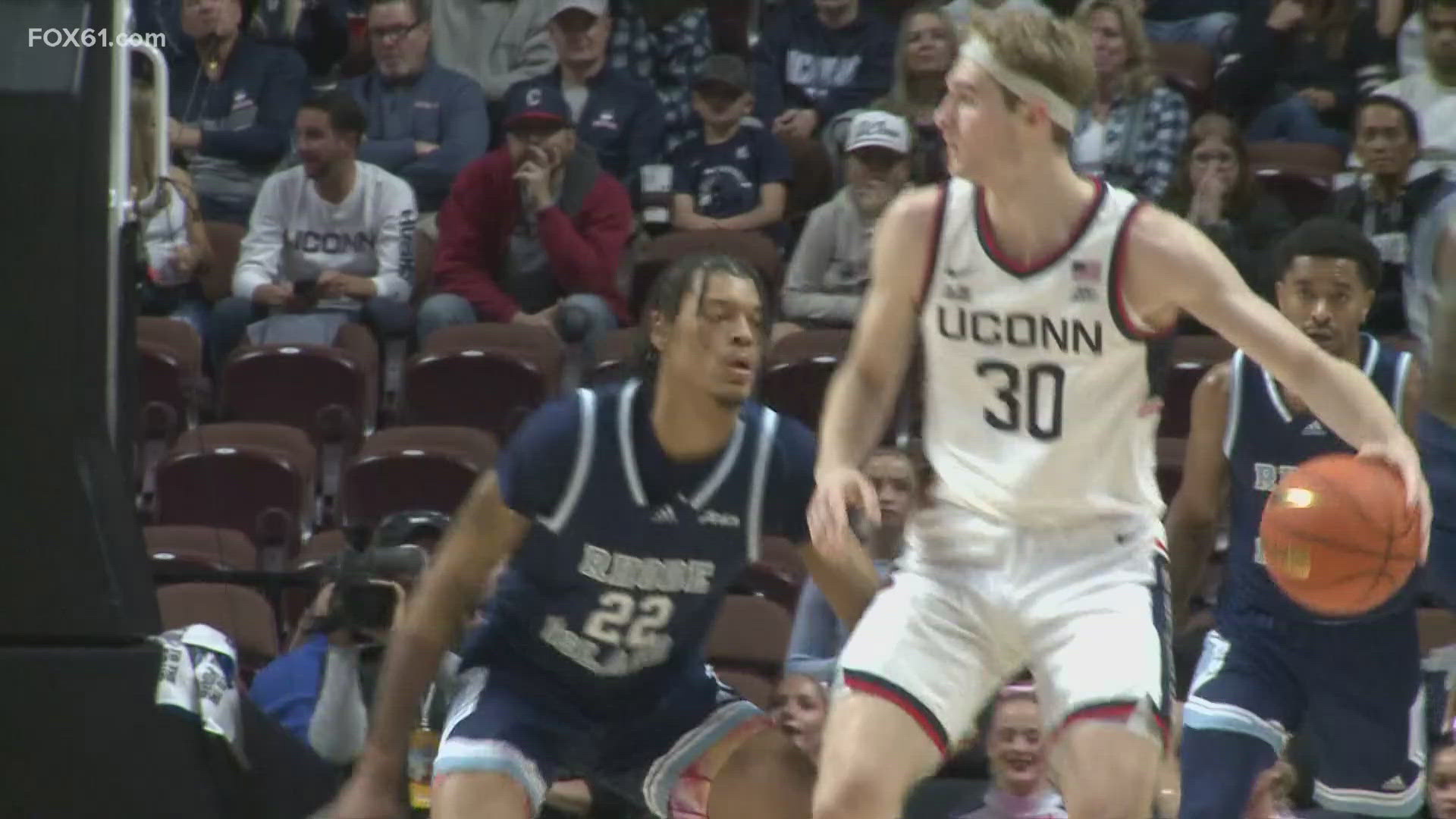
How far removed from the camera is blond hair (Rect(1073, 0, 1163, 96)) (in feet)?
30.0

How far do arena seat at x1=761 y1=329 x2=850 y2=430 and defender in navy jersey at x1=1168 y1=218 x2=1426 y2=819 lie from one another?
251 cm

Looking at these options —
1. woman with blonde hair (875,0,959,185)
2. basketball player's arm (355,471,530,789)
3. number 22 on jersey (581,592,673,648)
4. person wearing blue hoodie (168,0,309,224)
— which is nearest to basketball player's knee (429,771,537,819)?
basketball player's arm (355,471,530,789)

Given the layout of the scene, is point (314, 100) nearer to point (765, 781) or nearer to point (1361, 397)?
point (765, 781)

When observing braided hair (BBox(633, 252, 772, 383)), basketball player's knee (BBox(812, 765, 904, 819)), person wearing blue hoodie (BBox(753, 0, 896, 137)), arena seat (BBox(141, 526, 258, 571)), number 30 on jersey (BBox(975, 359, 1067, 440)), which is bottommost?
arena seat (BBox(141, 526, 258, 571))

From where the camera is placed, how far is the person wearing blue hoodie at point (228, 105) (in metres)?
9.83

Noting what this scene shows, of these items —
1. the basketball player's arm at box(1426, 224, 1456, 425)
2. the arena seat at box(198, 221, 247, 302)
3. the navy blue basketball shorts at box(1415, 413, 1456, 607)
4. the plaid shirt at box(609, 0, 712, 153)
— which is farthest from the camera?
the plaid shirt at box(609, 0, 712, 153)

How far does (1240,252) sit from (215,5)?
4312 millimetres

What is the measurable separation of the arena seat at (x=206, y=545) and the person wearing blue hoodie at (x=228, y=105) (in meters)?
2.35

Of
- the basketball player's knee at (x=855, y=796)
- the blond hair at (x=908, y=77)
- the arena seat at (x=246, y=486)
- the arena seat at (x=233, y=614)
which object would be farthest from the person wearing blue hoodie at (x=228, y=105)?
the basketball player's knee at (x=855, y=796)

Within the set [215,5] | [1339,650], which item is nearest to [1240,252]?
[1339,650]

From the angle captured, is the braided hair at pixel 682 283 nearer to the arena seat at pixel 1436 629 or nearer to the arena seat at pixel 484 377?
the arena seat at pixel 1436 629

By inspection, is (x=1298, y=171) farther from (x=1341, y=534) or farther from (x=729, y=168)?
(x=1341, y=534)

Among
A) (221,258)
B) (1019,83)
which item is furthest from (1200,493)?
(221,258)

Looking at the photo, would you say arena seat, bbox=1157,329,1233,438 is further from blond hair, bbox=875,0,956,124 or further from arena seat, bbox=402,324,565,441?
arena seat, bbox=402,324,565,441
